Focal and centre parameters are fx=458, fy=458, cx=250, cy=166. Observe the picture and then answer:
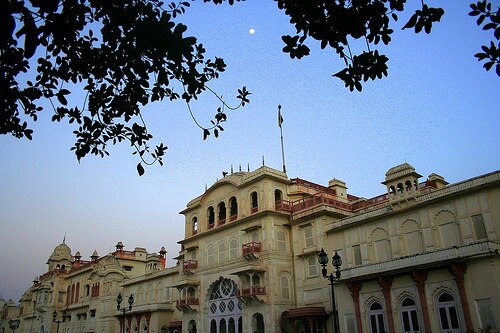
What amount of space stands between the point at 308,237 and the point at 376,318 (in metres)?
7.54

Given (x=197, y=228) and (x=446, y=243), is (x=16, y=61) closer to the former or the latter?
(x=446, y=243)

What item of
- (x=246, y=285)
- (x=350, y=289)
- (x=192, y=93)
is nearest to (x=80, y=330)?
(x=246, y=285)

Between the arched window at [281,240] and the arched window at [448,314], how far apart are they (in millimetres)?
11676

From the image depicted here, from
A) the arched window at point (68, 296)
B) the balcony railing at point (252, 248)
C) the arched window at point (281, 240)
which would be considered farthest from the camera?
the arched window at point (68, 296)

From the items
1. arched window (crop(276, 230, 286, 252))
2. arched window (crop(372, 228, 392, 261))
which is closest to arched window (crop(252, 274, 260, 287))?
arched window (crop(276, 230, 286, 252))

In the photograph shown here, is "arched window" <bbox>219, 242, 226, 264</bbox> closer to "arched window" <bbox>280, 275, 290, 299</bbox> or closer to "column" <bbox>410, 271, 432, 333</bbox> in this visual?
"arched window" <bbox>280, 275, 290, 299</bbox>

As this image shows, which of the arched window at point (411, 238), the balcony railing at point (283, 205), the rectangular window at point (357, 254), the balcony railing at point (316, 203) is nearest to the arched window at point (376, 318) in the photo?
the rectangular window at point (357, 254)

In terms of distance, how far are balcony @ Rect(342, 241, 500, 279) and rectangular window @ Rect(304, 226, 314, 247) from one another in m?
4.33

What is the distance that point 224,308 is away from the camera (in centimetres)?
3366

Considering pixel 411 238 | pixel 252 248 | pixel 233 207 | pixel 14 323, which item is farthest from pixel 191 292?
pixel 14 323

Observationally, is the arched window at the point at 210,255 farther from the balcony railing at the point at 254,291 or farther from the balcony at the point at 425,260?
the balcony at the point at 425,260

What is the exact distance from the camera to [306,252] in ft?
99.1

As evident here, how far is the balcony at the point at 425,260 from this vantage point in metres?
20.9

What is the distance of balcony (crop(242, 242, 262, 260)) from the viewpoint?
102 ft
